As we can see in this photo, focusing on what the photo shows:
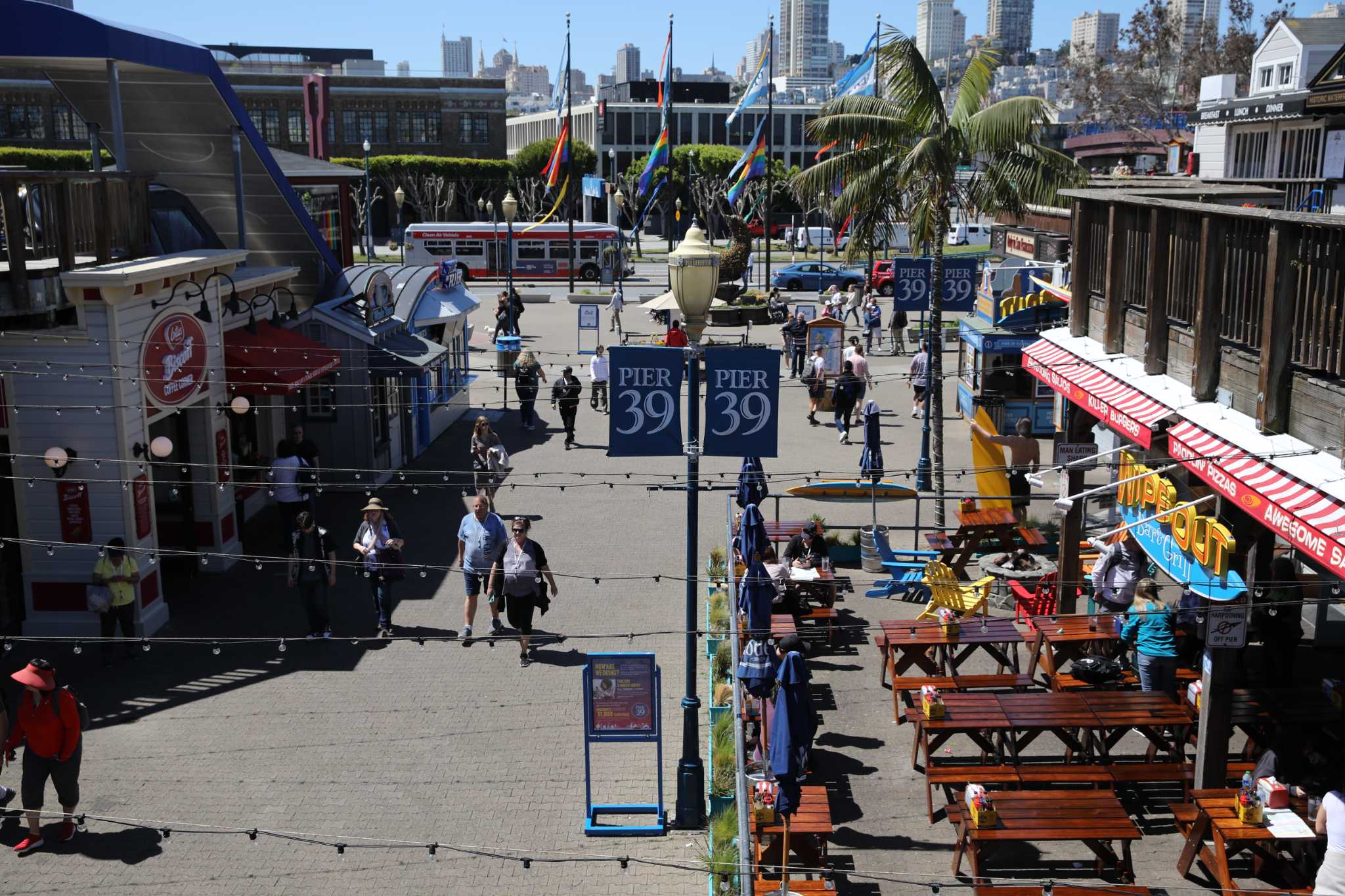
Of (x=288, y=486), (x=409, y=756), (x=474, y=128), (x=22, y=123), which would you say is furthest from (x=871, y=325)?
(x=22, y=123)

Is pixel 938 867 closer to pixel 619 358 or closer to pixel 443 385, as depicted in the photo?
pixel 619 358

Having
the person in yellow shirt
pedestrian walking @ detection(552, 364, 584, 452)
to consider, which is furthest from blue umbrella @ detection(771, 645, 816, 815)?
pedestrian walking @ detection(552, 364, 584, 452)

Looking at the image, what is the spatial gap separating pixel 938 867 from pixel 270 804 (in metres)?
5.69

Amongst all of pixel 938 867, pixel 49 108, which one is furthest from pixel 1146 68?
pixel 938 867

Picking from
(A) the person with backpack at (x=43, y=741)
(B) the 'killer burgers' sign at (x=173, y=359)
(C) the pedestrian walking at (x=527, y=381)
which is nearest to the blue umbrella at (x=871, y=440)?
(C) the pedestrian walking at (x=527, y=381)

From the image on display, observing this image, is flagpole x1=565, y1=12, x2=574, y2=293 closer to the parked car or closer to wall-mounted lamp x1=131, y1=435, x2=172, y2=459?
the parked car

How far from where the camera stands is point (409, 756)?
11812mm

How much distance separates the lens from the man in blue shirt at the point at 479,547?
1446 cm

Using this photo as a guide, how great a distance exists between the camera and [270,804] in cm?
1085

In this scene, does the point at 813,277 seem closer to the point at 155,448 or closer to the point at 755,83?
the point at 755,83

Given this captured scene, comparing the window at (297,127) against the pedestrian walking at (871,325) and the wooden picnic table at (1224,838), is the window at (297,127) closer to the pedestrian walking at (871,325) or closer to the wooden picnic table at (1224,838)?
the pedestrian walking at (871,325)

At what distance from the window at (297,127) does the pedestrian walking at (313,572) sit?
228ft

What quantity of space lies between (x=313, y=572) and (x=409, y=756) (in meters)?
3.19

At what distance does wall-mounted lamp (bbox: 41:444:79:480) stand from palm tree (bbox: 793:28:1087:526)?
11729 millimetres
